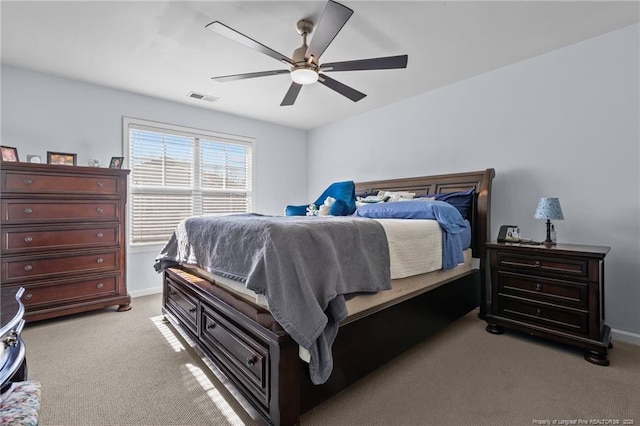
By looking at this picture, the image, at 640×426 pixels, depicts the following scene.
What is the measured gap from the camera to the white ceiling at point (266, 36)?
7.16 feet

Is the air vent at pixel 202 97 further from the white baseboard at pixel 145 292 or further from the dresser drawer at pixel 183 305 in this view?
the white baseboard at pixel 145 292

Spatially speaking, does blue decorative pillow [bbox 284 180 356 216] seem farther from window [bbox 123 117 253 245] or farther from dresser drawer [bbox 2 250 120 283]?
dresser drawer [bbox 2 250 120 283]

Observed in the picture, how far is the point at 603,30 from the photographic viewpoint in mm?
2480

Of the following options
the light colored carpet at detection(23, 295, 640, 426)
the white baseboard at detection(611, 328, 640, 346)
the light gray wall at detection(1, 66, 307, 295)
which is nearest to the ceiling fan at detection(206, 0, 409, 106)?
the light gray wall at detection(1, 66, 307, 295)

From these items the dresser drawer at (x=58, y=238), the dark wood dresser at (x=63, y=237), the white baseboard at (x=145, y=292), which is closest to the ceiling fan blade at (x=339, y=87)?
the dark wood dresser at (x=63, y=237)

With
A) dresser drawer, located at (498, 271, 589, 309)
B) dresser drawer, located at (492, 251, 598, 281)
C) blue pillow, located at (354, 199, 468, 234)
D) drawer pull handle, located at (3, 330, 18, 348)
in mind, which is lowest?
dresser drawer, located at (498, 271, 589, 309)

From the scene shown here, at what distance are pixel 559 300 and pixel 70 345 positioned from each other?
3845 millimetres

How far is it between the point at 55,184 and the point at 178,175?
1.48 meters

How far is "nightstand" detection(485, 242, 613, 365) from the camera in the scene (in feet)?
6.98

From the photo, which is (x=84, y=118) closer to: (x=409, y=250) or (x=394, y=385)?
(x=409, y=250)

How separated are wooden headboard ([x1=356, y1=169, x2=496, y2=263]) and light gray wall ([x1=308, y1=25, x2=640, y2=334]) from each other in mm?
195

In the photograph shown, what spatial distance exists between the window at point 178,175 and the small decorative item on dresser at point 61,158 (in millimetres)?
705

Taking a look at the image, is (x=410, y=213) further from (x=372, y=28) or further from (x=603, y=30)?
(x=603, y=30)

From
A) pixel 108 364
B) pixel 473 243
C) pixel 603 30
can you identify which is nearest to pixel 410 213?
pixel 473 243
